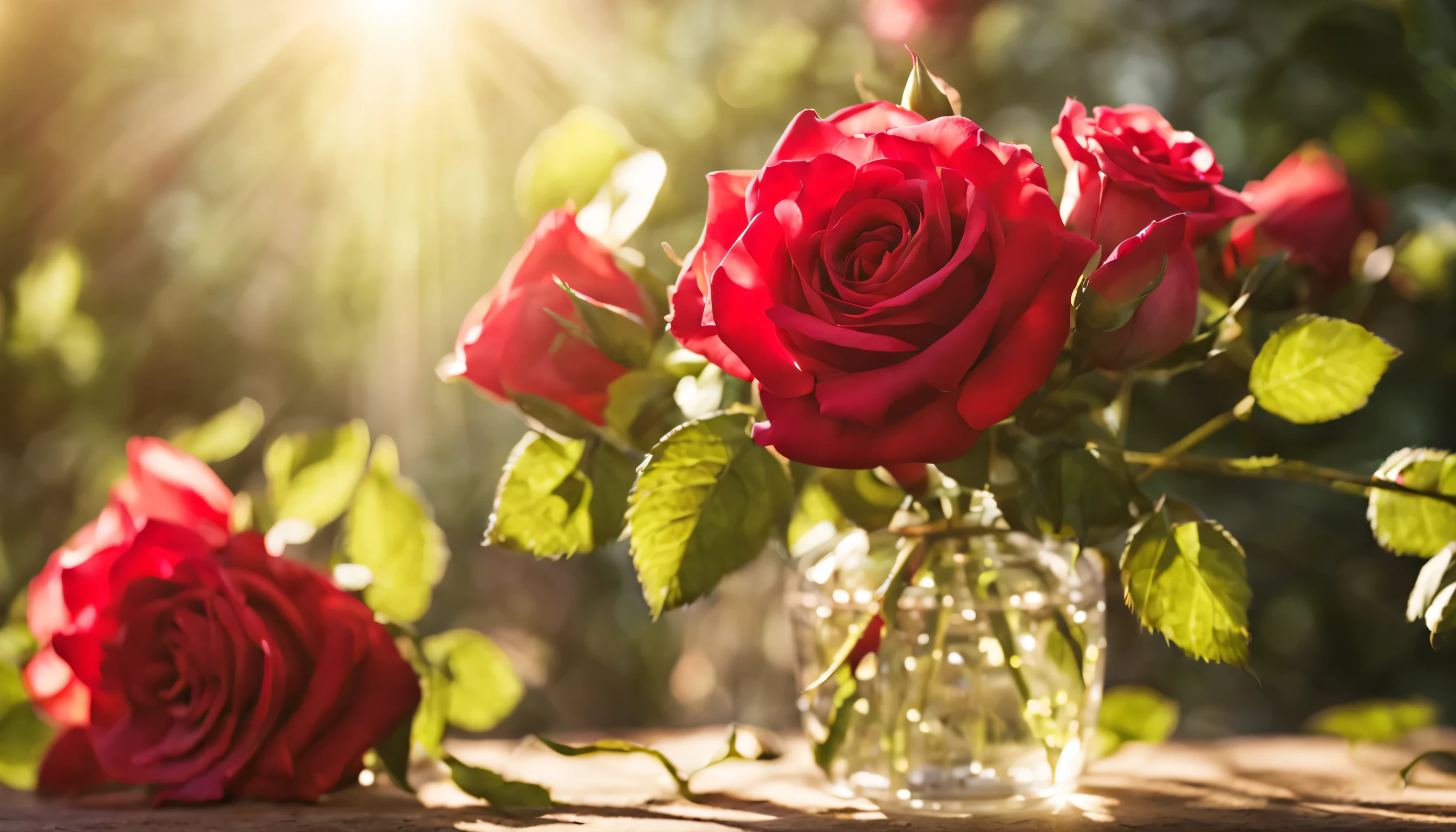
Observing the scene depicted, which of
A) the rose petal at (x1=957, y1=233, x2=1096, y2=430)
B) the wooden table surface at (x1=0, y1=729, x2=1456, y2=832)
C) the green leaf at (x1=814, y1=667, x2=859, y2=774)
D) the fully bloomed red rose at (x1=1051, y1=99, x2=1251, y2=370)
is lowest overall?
the wooden table surface at (x1=0, y1=729, x2=1456, y2=832)

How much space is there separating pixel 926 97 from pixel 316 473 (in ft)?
1.11

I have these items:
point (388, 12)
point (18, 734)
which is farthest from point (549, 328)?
point (388, 12)

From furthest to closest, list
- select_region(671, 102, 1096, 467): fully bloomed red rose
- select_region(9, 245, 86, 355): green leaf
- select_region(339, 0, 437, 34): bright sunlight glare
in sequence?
select_region(339, 0, 437, 34): bright sunlight glare < select_region(9, 245, 86, 355): green leaf < select_region(671, 102, 1096, 467): fully bloomed red rose

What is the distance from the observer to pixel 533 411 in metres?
0.41

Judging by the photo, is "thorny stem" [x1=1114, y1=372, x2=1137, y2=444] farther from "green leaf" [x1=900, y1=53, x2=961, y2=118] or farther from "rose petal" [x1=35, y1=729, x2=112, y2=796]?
"rose petal" [x1=35, y1=729, x2=112, y2=796]

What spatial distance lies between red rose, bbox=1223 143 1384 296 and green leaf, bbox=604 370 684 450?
0.78 ft

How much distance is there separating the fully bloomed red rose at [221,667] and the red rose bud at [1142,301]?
0.31 meters

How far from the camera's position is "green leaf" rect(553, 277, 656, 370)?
404 mm

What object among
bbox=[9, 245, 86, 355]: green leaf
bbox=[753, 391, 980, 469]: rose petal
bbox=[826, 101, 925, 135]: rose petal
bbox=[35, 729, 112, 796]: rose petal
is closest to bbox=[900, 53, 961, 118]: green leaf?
bbox=[826, 101, 925, 135]: rose petal

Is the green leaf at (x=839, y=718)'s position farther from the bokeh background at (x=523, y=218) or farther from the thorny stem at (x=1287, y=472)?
the bokeh background at (x=523, y=218)

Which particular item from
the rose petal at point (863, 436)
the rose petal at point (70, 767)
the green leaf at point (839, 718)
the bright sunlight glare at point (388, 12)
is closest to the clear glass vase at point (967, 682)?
the green leaf at point (839, 718)

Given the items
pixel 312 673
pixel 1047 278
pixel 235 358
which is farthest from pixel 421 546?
pixel 235 358

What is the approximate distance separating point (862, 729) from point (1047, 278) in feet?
0.67

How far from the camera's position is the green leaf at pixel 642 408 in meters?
0.42
